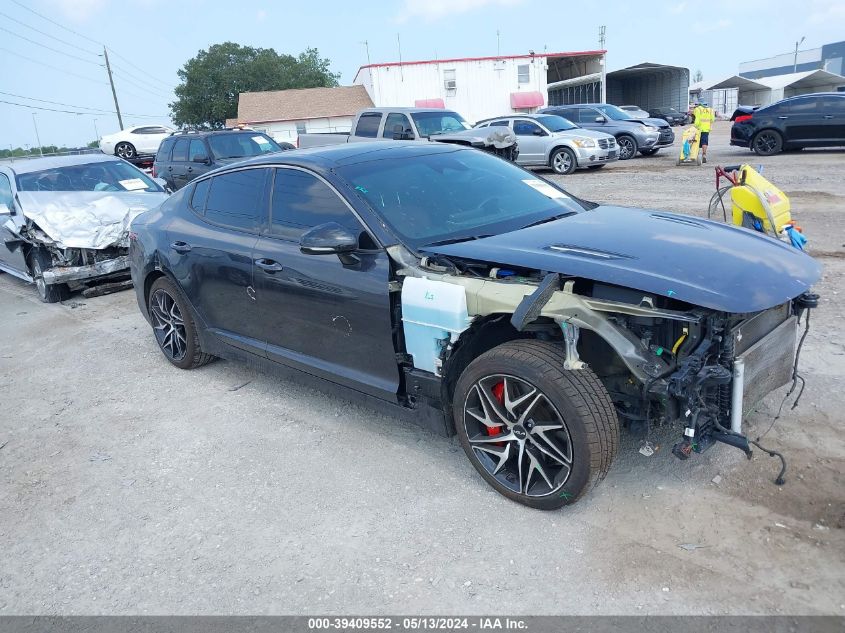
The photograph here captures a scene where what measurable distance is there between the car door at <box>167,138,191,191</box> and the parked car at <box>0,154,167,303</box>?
4.97 m

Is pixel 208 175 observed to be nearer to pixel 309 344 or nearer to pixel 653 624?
pixel 309 344

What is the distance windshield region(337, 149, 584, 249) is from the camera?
382 cm

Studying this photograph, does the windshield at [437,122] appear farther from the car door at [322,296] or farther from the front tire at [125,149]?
the front tire at [125,149]

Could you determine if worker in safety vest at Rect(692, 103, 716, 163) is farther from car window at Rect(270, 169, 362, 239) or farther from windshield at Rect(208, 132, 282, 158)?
car window at Rect(270, 169, 362, 239)

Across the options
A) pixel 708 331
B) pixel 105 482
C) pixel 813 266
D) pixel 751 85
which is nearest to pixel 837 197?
pixel 813 266

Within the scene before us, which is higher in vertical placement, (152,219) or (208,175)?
(208,175)

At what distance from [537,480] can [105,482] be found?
8.31 ft

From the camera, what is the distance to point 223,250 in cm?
464

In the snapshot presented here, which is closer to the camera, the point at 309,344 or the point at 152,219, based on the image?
the point at 309,344

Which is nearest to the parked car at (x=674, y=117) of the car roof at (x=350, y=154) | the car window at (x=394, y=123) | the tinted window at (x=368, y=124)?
the tinted window at (x=368, y=124)

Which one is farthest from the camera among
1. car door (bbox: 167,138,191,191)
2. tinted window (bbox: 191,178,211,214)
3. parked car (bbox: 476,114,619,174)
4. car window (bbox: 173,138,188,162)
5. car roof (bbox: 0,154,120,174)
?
parked car (bbox: 476,114,619,174)

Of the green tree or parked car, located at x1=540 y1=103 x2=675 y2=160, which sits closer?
parked car, located at x1=540 y1=103 x2=675 y2=160

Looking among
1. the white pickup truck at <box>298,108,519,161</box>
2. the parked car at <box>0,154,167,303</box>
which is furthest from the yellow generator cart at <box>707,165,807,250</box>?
the white pickup truck at <box>298,108,519,161</box>

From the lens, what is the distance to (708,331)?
2.86 m
